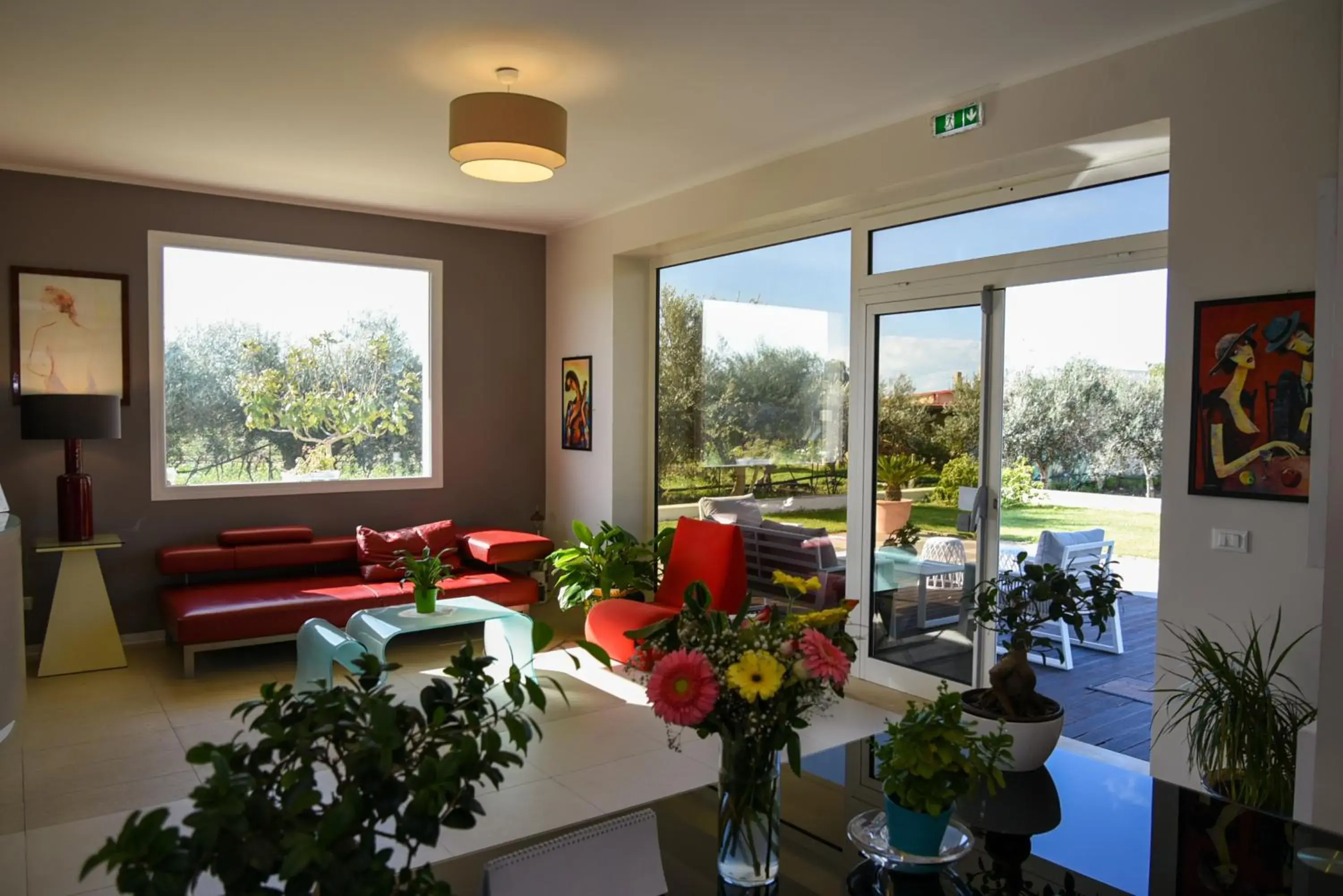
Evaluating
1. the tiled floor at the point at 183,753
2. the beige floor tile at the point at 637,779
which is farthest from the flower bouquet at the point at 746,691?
the beige floor tile at the point at 637,779

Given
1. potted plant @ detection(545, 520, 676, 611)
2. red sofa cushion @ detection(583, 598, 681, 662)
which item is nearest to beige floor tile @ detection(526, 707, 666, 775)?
red sofa cushion @ detection(583, 598, 681, 662)

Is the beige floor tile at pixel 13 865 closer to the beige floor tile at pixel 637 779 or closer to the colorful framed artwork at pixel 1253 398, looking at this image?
the beige floor tile at pixel 637 779

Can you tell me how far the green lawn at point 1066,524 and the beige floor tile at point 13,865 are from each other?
413 centimetres

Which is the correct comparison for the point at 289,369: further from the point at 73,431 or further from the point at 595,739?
the point at 595,739

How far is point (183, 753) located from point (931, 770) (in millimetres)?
4004

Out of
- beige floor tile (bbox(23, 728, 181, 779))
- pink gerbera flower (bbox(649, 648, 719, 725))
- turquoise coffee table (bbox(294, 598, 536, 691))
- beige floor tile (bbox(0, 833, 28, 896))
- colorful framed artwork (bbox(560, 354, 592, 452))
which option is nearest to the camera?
pink gerbera flower (bbox(649, 648, 719, 725))

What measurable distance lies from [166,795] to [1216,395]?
4.42 meters

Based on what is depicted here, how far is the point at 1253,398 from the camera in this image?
344 cm

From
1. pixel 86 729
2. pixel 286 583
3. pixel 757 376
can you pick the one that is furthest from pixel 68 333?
pixel 757 376

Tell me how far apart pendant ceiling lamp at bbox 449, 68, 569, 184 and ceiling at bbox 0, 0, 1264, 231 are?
16cm

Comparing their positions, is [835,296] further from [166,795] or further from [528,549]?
[166,795]

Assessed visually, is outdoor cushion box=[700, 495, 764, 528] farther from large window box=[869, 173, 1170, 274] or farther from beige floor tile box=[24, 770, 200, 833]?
beige floor tile box=[24, 770, 200, 833]

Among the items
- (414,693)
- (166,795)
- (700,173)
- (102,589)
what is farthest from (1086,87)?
(102,589)

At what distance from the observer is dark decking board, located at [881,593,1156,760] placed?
4141 mm
